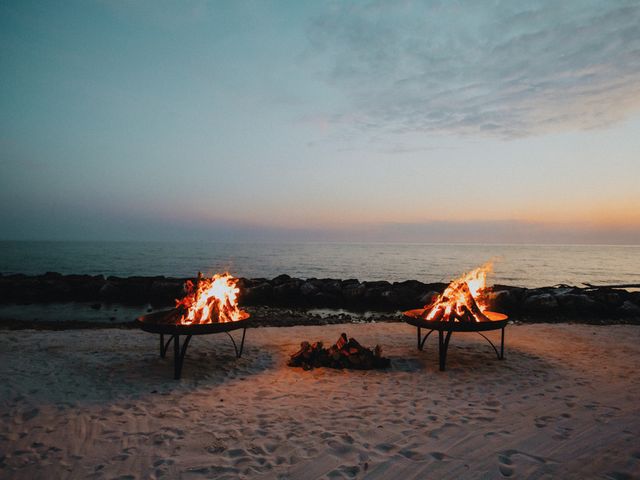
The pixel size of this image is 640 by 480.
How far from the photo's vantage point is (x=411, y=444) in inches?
170

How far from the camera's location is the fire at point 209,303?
25.0 ft

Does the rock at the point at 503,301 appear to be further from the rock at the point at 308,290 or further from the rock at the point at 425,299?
the rock at the point at 308,290

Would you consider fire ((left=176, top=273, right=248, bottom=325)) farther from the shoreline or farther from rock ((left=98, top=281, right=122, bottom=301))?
rock ((left=98, top=281, right=122, bottom=301))

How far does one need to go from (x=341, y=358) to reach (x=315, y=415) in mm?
2434

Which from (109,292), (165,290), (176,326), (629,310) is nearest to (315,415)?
(176,326)

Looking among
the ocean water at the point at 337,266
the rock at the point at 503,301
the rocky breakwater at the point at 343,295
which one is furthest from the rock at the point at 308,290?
the ocean water at the point at 337,266

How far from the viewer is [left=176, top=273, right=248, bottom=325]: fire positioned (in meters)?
7.61

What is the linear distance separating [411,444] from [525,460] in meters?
1.16

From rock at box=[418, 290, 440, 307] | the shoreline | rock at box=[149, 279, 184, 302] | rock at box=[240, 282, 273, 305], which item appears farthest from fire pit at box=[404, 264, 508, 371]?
rock at box=[149, 279, 184, 302]

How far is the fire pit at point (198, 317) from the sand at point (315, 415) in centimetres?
73

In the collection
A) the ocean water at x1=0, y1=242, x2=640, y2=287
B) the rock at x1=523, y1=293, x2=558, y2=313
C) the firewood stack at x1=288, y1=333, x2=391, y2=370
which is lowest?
the ocean water at x1=0, y1=242, x2=640, y2=287

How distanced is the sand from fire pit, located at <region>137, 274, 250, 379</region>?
2.41ft

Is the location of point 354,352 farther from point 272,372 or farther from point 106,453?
point 106,453

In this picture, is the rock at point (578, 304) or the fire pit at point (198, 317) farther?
the rock at point (578, 304)
